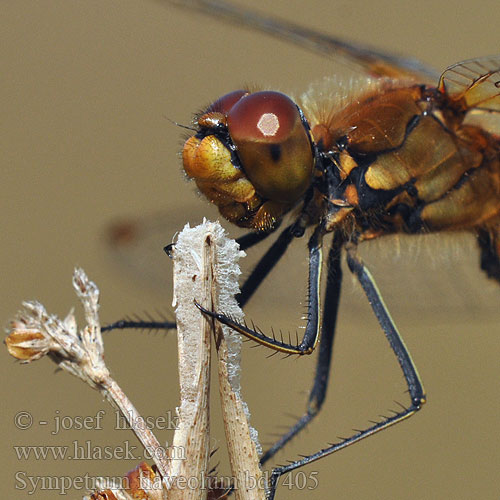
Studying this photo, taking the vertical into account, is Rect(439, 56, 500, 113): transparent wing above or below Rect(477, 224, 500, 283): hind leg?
above

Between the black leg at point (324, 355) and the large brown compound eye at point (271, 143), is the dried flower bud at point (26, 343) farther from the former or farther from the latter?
the black leg at point (324, 355)

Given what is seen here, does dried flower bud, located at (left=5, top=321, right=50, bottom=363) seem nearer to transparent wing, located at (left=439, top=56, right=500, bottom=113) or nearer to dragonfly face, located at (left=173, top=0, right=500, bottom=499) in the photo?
dragonfly face, located at (left=173, top=0, right=500, bottom=499)

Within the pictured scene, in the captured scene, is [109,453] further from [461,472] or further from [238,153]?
[461,472]

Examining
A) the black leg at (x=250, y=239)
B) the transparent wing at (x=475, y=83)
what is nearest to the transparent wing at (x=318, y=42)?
the transparent wing at (x=475, y=83)

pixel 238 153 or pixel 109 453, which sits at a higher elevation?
pixel 238 153

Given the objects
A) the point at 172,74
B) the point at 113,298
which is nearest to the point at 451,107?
the point at 113,298

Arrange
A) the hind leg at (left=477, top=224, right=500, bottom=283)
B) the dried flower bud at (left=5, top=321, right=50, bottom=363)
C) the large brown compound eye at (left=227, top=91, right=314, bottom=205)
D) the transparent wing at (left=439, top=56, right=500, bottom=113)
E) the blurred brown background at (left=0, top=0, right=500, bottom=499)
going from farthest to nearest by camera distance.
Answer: the blurred brown background at (left=0, top=0, right=500, bottom=499) → the hind leg at (left=477, top=224, right=500, bottom=283) → the transparent wing at (left=439, top=56, right=500, bottom=113) → the large brown compound eye at (left=227, top=91, right=314, bottom=205) → the dried flower bud at (left=5, top=321, right=50, bottom=363)

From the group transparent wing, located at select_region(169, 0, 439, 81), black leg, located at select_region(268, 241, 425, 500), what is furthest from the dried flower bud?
transparent wing, located at select_region(169, 0, 439, 81)
